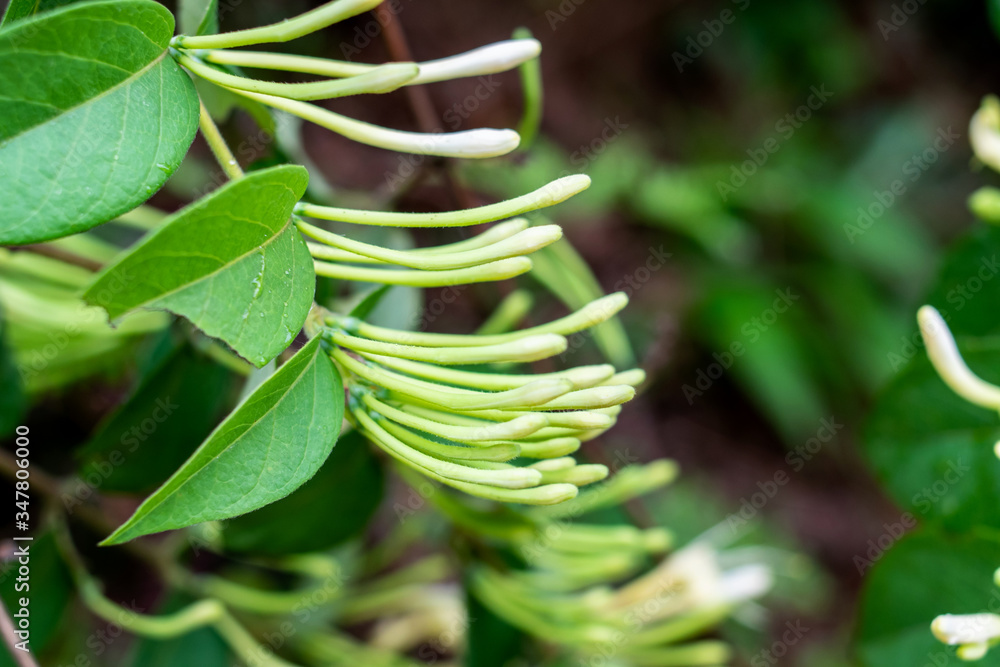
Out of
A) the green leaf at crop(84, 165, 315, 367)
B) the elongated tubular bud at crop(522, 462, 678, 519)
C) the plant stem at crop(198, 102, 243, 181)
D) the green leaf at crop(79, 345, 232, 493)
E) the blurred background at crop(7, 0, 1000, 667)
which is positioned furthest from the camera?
the blurred background at crop(7, 0, 1000, 667)

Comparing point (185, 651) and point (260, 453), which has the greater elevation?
point (260, 453)

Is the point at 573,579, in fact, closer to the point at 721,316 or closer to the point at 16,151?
the point at 16,151

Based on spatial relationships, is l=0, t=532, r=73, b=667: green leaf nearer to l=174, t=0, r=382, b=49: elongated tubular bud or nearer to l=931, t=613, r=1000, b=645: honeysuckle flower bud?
l=174, t=0, r=382, b=49: elongated tubular bud

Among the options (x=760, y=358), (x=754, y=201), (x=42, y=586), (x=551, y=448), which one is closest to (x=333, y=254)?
(x=551, y=448)

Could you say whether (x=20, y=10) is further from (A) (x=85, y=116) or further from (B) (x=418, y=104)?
(B) (x=418, y=104)

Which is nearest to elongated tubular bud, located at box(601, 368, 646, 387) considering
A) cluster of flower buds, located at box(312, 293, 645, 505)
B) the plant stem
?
cluster of flower buds, located at box(312, 293, 645, 505)

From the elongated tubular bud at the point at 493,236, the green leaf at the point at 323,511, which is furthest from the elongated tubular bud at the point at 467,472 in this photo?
the green leaf at the point at 323,511

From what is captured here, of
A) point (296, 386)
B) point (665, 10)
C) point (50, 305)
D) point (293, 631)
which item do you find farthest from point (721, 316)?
point (296, 386)
